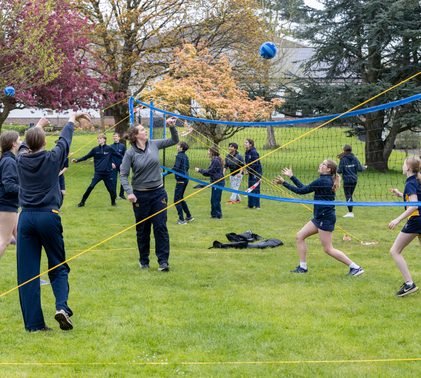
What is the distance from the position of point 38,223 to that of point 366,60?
19.6m

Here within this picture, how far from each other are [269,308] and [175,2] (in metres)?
19.7

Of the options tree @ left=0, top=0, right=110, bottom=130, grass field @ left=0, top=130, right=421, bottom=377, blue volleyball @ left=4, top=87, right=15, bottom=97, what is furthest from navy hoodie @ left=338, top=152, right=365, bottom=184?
tree @ left=0, top=0, right=110, bottom=130

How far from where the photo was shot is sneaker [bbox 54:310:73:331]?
434 cm

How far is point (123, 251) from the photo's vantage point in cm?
799

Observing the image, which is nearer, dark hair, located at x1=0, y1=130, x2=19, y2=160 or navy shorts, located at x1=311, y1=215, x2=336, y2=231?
dark hair, located at x1=0, y1=130, x2=19, y2=160

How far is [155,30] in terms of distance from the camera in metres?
21.5

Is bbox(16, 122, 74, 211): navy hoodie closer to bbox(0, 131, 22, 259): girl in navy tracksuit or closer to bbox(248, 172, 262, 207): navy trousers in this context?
bbox(0, 131, 22, 259): girl in navy tracksuit

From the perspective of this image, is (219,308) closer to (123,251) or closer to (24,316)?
(24,316)

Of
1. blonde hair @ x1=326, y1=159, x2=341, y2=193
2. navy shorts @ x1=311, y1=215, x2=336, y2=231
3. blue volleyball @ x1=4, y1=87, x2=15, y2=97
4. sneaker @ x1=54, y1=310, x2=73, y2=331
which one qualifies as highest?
blue volleyball @ x1=4, y1=87, x2=15, y2=97

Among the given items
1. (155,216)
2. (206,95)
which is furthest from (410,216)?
(206,95)

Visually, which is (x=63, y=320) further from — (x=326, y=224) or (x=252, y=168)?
(x=252, y=168)

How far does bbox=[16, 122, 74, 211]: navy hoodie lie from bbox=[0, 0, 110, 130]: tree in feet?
41.5

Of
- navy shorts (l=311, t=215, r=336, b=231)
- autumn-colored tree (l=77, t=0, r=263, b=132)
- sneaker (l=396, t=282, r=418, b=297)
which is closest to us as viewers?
sneaker (l=396, t=282, r=418, b=297)

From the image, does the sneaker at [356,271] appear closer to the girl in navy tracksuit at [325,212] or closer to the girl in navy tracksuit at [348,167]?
the girl in navy tracksuit at [325,212]
